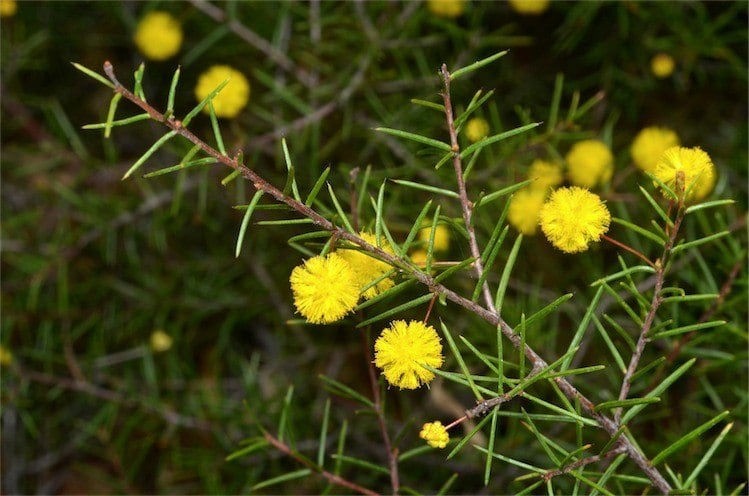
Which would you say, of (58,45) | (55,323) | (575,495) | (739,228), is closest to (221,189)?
(55,323)

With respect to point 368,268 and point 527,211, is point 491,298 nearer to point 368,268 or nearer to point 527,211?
point 368,268

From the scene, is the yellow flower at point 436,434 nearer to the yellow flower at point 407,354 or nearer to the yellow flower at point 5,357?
the yellow flower at point 407,354

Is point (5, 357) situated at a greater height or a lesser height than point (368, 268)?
lesser

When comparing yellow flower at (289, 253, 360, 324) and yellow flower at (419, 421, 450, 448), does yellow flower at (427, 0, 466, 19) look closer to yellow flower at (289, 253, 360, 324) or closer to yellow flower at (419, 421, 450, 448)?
yellow flower at (289, 253, 360, 324)

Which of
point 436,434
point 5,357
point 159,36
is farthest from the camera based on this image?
point 159,36

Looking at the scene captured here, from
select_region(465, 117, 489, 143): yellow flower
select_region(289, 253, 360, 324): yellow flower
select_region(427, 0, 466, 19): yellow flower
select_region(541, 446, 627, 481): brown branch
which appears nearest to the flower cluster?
select_region(289, 253, 360, 324): yellow flower

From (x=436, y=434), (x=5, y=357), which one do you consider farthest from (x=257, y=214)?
(x=436, y=434)
